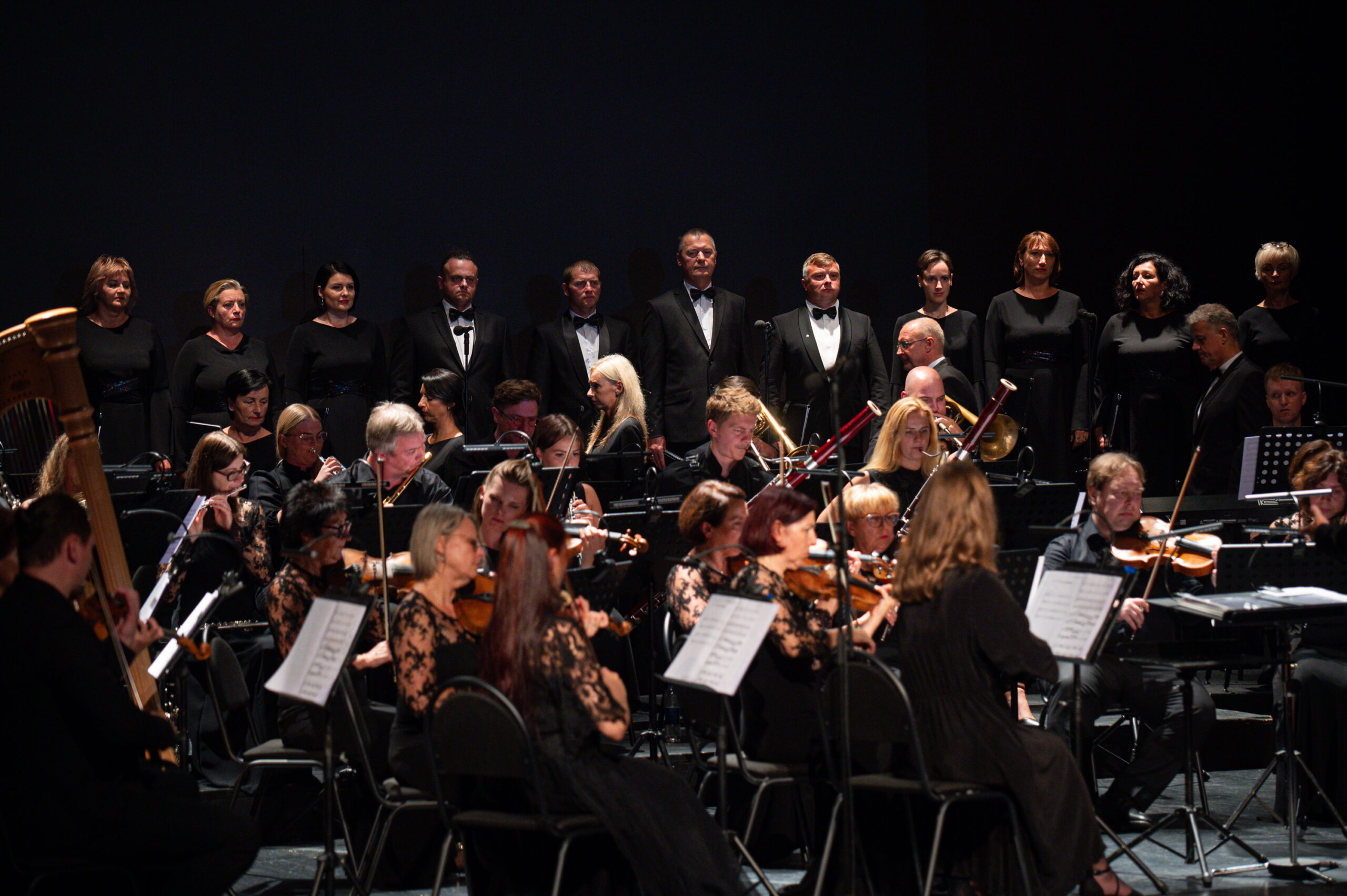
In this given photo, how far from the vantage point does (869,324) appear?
7312 millimetres

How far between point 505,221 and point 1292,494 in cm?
469

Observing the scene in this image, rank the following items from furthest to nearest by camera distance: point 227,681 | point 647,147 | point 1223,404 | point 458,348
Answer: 1. point 647,147
2. point 458,348
3. point 1223,404
4. point 227,681

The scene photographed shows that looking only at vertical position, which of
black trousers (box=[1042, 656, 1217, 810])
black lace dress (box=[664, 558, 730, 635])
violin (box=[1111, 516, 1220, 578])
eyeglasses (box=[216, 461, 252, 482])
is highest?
eyeglasses (box=[216, 461, 252, 482])

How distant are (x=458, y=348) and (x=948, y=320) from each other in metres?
2.67

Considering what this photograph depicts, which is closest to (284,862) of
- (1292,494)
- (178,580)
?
(178,580)

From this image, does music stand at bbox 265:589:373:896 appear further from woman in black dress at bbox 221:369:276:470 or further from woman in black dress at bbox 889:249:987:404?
woman in black dress at bbox 889:249:987:404

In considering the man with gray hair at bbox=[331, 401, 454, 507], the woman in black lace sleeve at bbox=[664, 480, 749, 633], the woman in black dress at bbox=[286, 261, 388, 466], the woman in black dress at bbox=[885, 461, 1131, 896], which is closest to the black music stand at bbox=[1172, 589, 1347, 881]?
the woman in black dress at bbox=[885, 461, 1131, 896]

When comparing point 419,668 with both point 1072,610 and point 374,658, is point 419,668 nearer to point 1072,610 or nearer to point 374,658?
point 374,658

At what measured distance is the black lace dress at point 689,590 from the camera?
4.09m

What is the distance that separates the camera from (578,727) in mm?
3129

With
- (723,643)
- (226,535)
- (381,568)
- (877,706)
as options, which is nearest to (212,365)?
(226,535)

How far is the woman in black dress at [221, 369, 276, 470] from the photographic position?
601 cm

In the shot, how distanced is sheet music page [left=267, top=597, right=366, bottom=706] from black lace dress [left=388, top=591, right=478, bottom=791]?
17 centimetres

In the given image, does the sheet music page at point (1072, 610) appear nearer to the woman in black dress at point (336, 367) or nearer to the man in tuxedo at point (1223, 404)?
the man in tuxedo at point (1223, 404)
